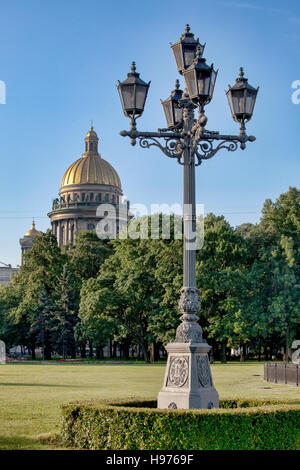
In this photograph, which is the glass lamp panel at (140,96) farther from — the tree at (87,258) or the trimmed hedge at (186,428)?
the tree at (87,258)

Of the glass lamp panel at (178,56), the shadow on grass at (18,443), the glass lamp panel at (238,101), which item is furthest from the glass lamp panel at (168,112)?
the shadow on grass at (18,443)

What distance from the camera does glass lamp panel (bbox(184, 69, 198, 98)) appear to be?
12.1m

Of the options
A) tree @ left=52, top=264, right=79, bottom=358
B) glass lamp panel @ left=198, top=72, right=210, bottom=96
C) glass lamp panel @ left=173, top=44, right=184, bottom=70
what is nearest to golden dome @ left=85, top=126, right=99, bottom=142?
tree @ left=52, top=264, right=79, bottom=358

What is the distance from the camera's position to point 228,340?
5456 cm

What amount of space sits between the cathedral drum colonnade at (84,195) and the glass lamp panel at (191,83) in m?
107

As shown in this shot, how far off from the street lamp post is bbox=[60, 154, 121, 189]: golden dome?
112275 millimetres

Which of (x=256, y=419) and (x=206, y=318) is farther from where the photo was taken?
(x=206, y=318)

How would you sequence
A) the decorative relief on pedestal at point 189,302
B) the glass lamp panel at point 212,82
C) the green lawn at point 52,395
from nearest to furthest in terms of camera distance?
the glass lamp panel at point 212,82 → the decorative relief on pedestal at point 189,302 → the green lawn at point 52,395

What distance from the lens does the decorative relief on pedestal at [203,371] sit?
12273 mm

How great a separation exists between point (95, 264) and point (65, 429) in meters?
63.3

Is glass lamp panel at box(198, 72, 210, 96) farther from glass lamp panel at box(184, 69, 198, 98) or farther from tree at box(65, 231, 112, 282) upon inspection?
tree at box(65, 231, 112, 282)

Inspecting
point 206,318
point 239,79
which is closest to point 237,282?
point 206,318

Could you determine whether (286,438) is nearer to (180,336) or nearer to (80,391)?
(180,336)
